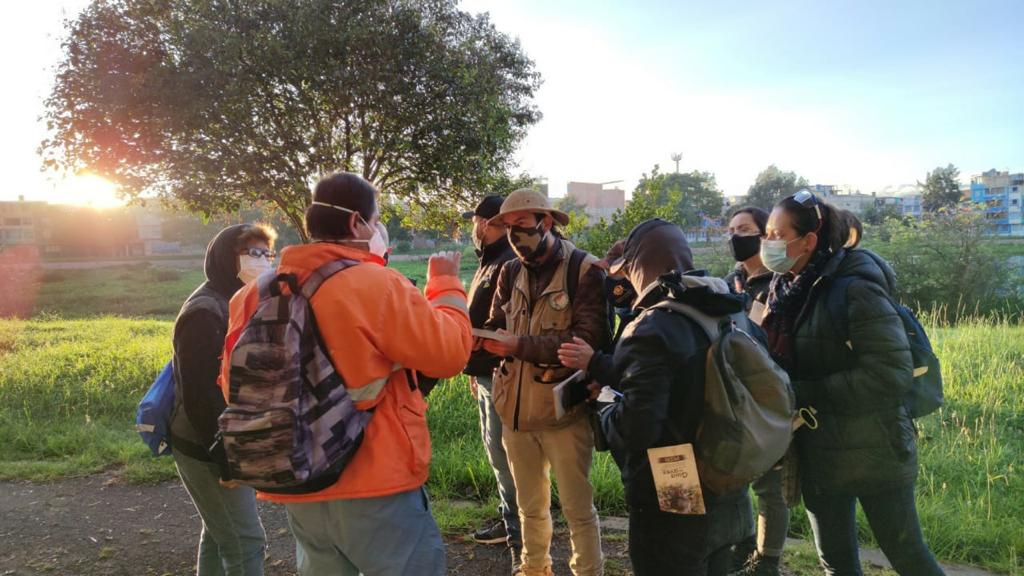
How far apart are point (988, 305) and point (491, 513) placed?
17322 millimetres

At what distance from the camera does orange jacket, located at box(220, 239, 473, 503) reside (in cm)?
173

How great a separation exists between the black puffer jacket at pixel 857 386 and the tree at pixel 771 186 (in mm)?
58214

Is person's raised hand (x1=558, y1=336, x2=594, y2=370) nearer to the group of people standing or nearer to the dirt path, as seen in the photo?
the group of people standing

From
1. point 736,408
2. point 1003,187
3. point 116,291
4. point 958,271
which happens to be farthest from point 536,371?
point 1003,187

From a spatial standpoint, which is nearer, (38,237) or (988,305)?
(988,305)

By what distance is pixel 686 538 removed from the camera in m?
1.97

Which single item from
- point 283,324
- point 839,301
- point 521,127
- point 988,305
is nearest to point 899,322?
point 839,301

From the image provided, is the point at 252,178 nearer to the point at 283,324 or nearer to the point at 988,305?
the point at 283,324

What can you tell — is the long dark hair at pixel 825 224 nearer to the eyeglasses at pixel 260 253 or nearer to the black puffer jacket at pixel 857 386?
the black puffer jacket at pixel 857 386

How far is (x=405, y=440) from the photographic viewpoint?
72.8 inches

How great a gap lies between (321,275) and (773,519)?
2598 mm

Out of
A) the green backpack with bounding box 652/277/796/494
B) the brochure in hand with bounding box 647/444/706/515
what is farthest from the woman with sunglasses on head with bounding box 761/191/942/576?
the brochure in hand with bounding box 647/444/706/515

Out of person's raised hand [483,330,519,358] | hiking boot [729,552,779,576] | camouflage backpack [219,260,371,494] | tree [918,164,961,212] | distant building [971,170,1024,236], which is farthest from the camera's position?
distant building [971,170,1024,236]

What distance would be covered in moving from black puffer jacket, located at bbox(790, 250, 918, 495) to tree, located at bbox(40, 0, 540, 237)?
7.18 m
